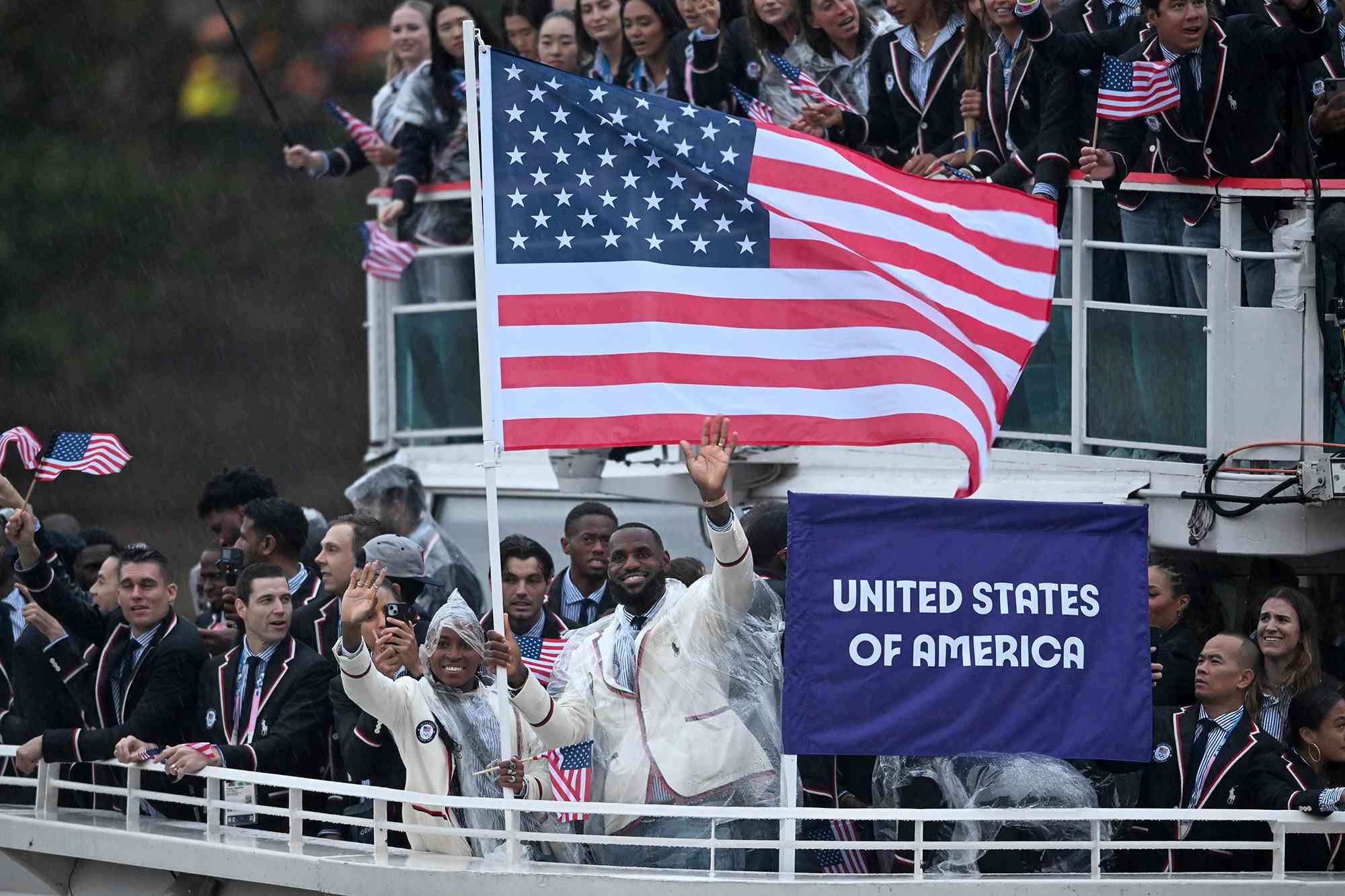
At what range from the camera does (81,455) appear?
1121 centimetres

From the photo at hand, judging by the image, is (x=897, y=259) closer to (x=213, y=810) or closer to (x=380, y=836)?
(x=380, y=836)

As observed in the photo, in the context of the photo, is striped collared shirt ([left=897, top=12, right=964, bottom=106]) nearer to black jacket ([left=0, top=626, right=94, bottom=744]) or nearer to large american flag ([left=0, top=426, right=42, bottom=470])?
large american flag ([left=0, top=426, right=42, bottom=470])

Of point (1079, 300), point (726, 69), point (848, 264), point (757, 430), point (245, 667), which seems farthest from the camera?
point (726, 69)

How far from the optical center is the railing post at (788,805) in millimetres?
8258

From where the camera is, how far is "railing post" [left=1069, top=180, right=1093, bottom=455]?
10859 millimetres

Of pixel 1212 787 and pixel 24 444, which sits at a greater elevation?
pixel 24 444

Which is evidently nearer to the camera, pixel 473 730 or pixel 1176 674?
pixel 473 730

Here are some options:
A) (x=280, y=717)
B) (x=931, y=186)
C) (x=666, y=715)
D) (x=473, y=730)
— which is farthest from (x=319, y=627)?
(x=931, y=186)

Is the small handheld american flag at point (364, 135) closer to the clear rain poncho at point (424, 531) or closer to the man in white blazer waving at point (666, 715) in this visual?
the clear rain poncho at point (424, 531)

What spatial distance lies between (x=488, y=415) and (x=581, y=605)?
102 inches

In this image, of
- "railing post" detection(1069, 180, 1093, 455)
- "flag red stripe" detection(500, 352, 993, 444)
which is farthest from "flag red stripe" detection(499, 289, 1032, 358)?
"railing post" detection(1069, 180, 1093, 455)

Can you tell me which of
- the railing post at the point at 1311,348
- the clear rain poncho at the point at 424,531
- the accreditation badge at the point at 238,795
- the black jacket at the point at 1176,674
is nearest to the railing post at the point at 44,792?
the accreditation badge at the point at 238,795

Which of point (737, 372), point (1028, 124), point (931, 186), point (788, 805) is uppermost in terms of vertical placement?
Answer: point (1028, 124)

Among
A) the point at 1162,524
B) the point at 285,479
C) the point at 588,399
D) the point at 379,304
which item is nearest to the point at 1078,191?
the point at 1162,524
